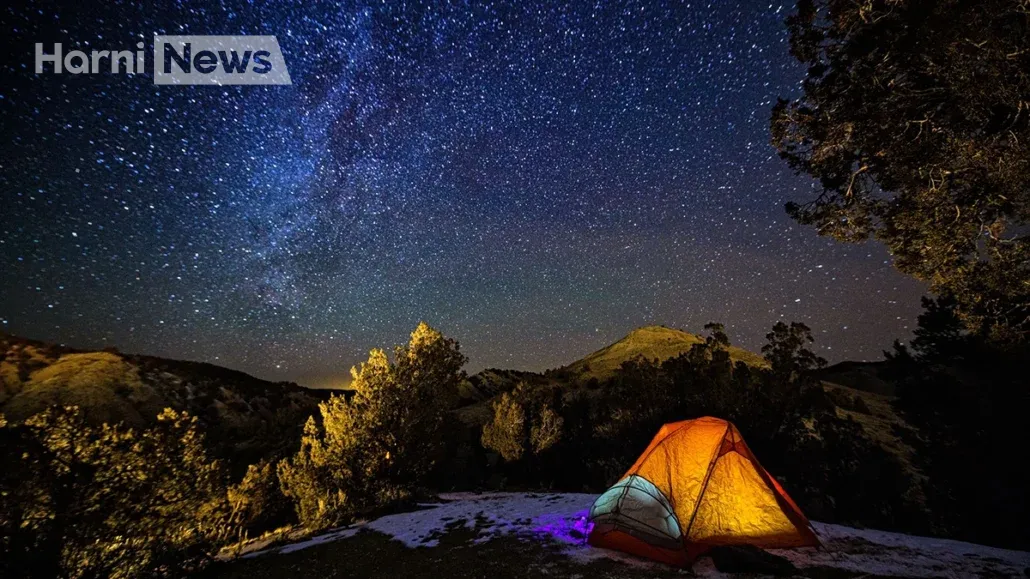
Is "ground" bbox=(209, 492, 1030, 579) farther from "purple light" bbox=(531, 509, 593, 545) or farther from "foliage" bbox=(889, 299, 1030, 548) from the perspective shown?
"foliage" bbox=(889, 299, 1030, 548)

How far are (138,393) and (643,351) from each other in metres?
73.9

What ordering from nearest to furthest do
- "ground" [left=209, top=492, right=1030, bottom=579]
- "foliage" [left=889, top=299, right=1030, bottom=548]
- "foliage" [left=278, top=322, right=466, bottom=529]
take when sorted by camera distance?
"ground" [left=209, top=492, right=1030, bottom=579] < "foliage" [left=889, top=299, right=1030, bottom=548] < "foliage" [left=278, top=322, right=466, bottom=529]

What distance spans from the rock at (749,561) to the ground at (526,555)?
0.23m

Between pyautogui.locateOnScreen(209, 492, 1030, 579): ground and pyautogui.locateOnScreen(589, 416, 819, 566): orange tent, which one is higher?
pyautogui.locateOnScreen(589, 416, 819, 566): orange tent

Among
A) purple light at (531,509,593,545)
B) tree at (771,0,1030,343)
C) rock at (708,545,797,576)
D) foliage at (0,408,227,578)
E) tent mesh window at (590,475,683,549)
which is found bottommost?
purple light at (531,509,593,545)

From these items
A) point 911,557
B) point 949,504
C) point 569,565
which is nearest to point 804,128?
point 911,557

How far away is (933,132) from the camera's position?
8484mm

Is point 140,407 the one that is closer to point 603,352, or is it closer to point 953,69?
point 953,69

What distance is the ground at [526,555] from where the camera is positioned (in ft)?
24.0

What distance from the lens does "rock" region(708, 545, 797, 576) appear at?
275 inches

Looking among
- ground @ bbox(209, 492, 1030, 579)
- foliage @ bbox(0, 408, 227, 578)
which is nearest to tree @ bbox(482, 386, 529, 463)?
ground @ bbox(209, 492, 1030, 579)

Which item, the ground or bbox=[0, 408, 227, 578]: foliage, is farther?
the ground

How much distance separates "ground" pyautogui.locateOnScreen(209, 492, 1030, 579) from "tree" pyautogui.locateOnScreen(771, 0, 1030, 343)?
513 cm

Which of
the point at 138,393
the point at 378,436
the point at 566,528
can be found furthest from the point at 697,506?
the point at 138,393
